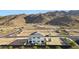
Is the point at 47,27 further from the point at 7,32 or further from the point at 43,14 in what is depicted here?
the point at 7,32

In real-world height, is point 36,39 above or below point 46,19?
below

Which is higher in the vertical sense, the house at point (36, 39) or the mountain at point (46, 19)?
the mountain at point (46, 19)
